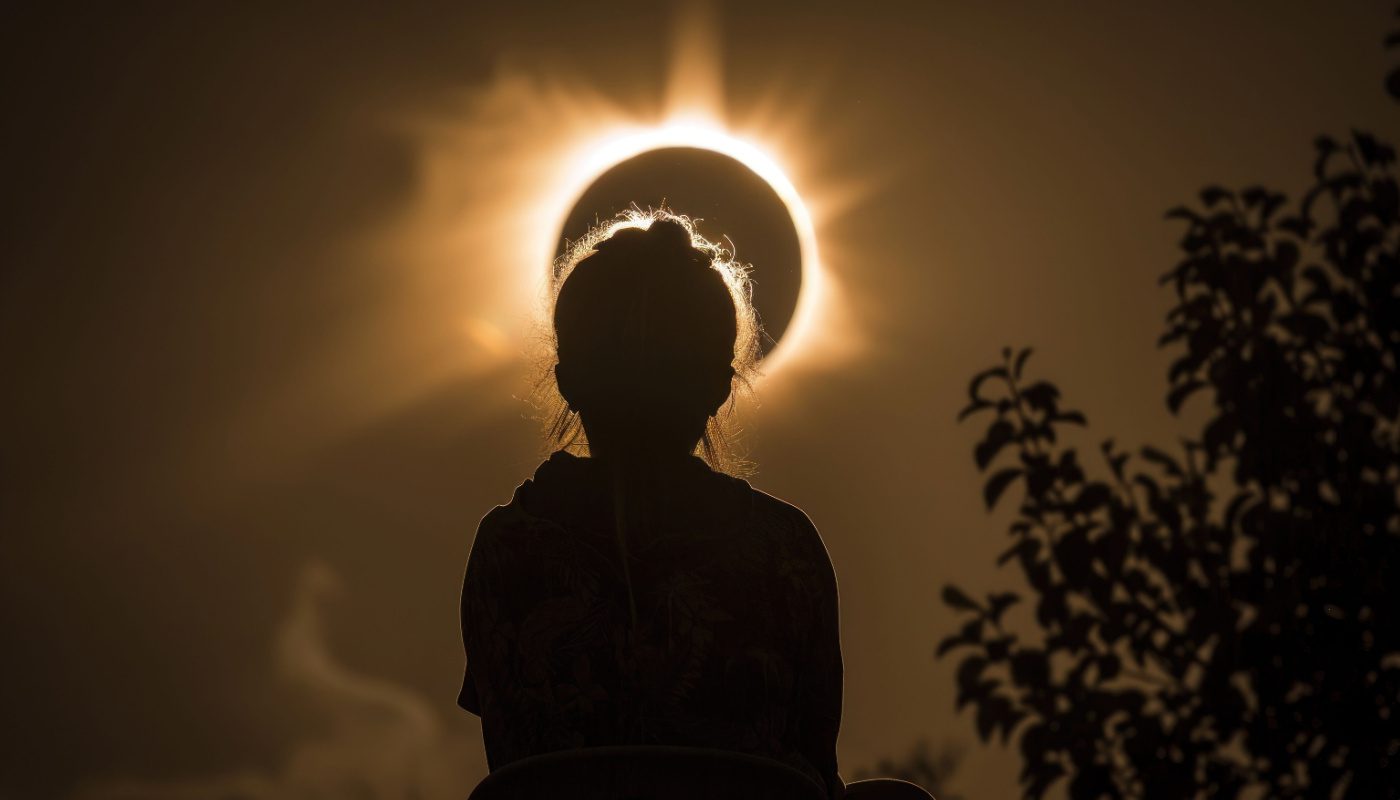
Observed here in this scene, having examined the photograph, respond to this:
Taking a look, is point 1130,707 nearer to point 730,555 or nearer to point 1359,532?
point 1359,532

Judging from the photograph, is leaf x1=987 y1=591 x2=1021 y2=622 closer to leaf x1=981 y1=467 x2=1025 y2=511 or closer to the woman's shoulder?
leaf x1=981 y1=467 x2=1025 y2=511

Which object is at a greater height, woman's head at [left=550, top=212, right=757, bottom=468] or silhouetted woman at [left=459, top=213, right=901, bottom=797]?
woman's head at [left=550, top=212, right=757, bottom=468]

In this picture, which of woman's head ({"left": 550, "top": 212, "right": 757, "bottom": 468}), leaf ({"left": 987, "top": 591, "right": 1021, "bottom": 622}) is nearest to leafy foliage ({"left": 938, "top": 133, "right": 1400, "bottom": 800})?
leaf ({"left": 987, "top": 591, "right": 1021, "bottom": 622})

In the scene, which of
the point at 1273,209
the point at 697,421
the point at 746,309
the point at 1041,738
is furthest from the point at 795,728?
the point at 1273,209

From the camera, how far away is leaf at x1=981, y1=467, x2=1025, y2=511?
425 centimetres

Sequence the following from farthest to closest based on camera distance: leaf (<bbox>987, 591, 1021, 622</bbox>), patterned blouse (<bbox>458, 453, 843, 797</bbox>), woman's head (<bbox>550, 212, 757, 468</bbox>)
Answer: leaf (<bbox>987, 591, 1021, 622</bbox>), woman's head (<bbox>550, 212, 757, 468</bbox>), patterned blouse (<bbox>458, 453, 843, 797</bbox>)

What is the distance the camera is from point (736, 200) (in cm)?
911

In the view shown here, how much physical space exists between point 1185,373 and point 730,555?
2.84 meters

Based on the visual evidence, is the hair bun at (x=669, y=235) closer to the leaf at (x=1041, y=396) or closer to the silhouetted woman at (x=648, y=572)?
the silhouetted woman at (x=648, y=572)

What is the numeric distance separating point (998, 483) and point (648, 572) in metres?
2.56

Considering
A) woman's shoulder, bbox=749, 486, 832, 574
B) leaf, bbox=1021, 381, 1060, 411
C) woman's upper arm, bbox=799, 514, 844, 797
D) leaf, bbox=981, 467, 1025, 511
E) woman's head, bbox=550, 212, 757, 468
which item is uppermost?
leaf, bbox=1021, 381, 1060, 411

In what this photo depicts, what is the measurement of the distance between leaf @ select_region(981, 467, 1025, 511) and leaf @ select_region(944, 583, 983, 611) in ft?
0.96

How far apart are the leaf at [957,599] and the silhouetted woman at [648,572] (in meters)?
2.19

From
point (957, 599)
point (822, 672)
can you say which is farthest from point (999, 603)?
point (822, 672)
